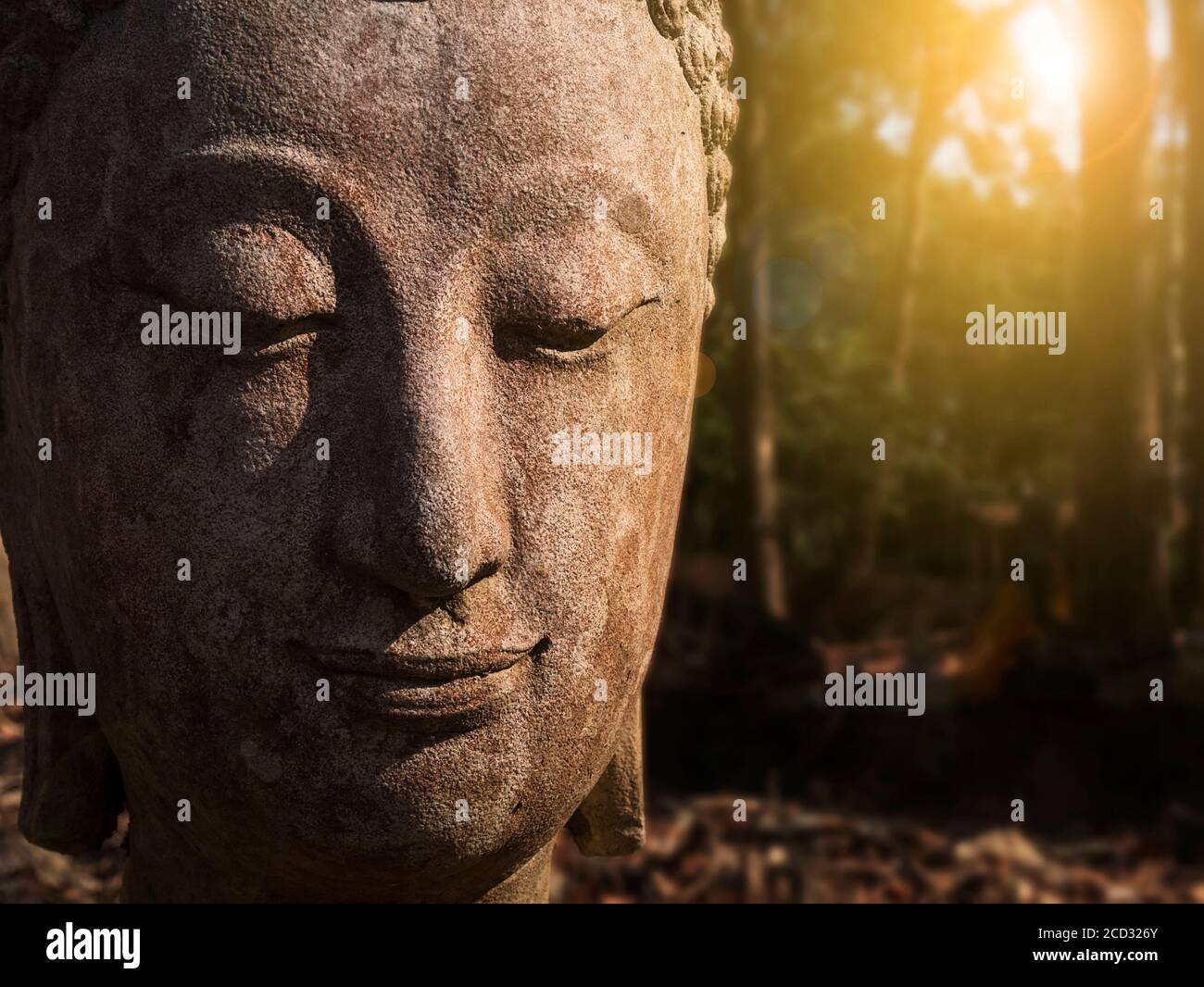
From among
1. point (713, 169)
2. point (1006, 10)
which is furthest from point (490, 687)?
point (1006, 10)

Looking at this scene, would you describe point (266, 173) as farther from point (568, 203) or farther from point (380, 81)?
point (568, 203)

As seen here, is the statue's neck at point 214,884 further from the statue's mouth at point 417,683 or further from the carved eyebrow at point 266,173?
the carved eyebrow at point 266,173

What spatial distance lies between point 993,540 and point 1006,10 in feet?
18.5

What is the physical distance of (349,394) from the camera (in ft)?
6.52

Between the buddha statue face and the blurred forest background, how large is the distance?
6.15ft

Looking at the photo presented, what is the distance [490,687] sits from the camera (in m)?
2.05

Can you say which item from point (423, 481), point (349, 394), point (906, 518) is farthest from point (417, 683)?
point (906, 518)

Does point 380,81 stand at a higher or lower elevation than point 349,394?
higher

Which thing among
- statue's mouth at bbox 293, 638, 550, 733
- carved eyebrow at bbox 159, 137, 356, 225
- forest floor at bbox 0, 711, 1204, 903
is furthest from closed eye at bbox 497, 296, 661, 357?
forest floor at bbox 0, 711, 1204, 903

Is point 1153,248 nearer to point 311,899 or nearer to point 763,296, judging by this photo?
point 763,296

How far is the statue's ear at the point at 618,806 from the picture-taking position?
266 cm

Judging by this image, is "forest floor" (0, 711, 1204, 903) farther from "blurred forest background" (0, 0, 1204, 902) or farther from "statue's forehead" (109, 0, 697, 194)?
"statue's forehead" (109, 0, 697, 194)

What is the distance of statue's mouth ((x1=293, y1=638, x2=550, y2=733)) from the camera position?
1.99 m

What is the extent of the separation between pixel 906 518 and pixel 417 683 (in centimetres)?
1007
